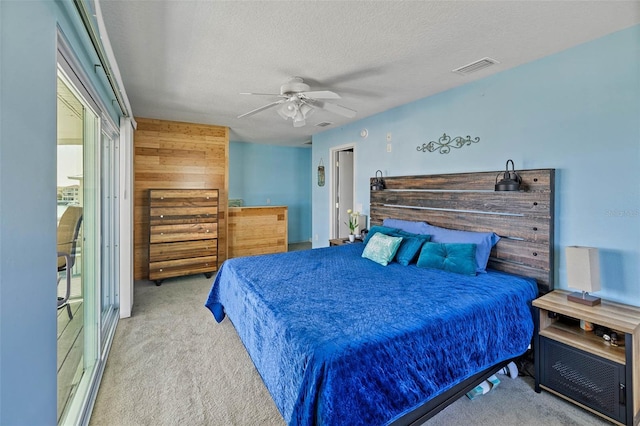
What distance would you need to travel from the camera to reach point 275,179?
7.27m

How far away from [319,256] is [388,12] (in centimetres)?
232

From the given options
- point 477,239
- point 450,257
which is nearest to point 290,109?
point 450,257

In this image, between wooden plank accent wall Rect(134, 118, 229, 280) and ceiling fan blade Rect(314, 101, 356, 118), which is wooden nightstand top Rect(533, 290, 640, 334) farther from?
wooden plank accent wall Rect(134, 118, 229, 280)

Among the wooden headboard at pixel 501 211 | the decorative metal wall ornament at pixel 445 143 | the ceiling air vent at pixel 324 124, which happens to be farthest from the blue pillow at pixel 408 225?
the ceiling air vent at pixel 324 124

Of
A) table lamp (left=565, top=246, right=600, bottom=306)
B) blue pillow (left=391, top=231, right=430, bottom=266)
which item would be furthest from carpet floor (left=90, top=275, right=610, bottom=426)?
blue pillow (left=391, top=231, right=430, bottom=266)

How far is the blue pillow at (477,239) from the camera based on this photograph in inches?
109

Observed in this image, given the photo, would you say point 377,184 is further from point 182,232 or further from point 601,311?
point 182,232

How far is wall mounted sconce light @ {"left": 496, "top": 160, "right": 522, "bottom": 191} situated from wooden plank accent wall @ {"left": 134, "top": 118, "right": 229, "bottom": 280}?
425 centimetres

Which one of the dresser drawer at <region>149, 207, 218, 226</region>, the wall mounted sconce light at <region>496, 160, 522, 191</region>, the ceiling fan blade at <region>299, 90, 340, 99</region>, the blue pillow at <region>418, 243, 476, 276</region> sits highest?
the ceiling fan blade at <region>299, 90, 340, 99</region>

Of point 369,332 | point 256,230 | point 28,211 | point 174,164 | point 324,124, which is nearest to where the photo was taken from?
point 28,211

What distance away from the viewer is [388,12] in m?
1.92

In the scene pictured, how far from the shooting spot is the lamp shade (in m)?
2.09

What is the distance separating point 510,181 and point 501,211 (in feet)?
1.16

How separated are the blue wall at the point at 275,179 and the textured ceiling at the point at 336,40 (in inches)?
133
